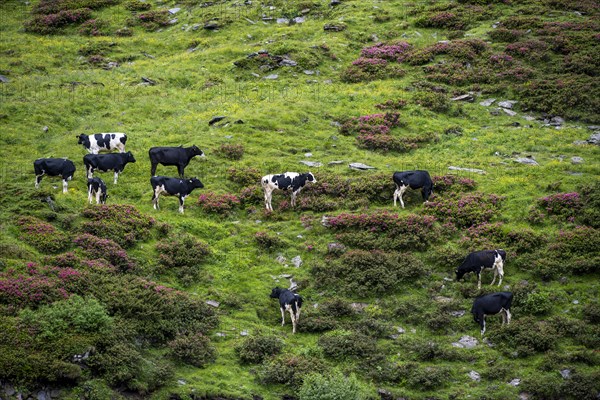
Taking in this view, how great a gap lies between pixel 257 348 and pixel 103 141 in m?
19.8

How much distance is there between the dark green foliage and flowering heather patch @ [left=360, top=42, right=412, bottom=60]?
116 ft

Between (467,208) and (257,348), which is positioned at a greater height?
(257,348)

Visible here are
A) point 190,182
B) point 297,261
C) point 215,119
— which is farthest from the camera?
point 215,119

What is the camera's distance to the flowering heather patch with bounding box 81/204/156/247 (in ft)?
95.3

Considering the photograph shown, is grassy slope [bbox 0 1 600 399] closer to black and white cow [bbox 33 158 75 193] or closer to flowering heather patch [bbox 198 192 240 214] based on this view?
flowering heather patch [bbox 198 192 240 214]

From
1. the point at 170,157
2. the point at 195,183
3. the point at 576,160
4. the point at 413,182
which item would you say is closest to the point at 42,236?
the point at 195,183

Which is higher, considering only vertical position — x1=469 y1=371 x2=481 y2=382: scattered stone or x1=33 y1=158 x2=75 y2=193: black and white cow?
x1=33 y1=158 x2=75 y2=193: black and white cow

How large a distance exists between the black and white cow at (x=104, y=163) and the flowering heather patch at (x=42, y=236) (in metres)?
6.84

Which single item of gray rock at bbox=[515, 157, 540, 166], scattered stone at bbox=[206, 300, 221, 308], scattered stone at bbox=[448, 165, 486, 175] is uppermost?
scattered stone at bbox=[206, 300, 221, 308]

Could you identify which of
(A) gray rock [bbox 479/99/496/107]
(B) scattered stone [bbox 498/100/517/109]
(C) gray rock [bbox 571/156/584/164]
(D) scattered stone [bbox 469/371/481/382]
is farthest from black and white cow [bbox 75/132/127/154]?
(B) scattered stone [bbox 498/100/517/109]

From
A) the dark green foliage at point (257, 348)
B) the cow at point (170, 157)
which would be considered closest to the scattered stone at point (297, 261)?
the dark green foliage at point (257, 348)

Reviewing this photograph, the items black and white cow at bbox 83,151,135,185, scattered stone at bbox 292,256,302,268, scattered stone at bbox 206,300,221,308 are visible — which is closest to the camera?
scattered stone at bbox 206,300,221,308

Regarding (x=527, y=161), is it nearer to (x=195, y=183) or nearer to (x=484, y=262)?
(x=484, y=262)

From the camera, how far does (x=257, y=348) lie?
2394 cm
